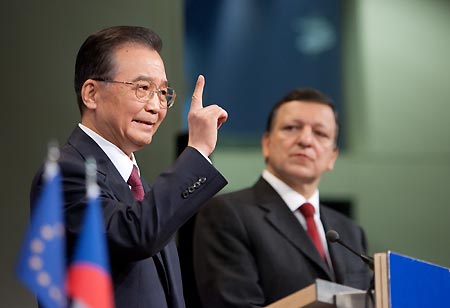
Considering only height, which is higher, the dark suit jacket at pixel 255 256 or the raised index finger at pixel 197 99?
the raised index finger at pixel 197 99

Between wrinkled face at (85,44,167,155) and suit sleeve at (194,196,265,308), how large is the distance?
955mm

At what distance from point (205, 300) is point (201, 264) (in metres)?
0.14

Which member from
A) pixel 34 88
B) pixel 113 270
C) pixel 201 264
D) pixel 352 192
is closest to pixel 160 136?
pixel 34 88

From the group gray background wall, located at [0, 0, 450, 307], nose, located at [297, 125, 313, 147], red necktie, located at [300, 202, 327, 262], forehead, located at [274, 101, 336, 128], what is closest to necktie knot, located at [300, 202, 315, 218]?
red necktie, located at [300, 202, 327, 262]

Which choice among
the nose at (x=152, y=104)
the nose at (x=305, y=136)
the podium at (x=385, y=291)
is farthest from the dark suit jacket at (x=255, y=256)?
the nose at (x=152, y=104)

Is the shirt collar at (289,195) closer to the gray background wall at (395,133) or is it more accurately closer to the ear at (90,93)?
the gray background wall at (395,133)

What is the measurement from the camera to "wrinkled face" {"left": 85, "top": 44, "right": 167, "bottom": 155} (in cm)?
226

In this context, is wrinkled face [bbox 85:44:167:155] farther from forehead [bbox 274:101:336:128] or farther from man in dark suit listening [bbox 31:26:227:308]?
forehead [bbox 274:101:336:128]

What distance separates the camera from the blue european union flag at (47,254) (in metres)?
1.51

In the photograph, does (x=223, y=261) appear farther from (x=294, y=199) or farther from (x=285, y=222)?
(x=294, y=199)

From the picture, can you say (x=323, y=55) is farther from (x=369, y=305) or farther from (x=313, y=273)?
(x=369, y=305)

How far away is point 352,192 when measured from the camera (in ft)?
17.1

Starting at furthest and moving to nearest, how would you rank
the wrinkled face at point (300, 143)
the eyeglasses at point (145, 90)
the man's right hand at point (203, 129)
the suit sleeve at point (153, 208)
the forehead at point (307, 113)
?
the forehead at point (307, 113), the wrinkled face at point (300, 143), the eyeglasses at point (145, 90), the man's right hand at point (203, 129), the suit sleeve at point (153, 208)

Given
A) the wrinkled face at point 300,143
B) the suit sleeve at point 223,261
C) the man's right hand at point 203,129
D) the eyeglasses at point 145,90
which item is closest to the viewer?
the man's right hand at point 203,129
